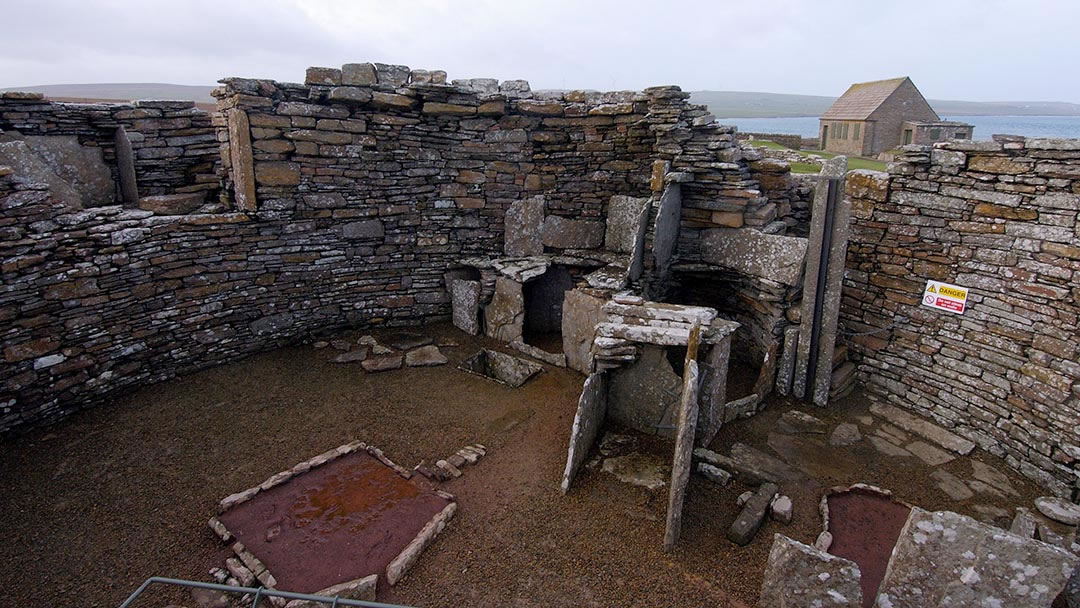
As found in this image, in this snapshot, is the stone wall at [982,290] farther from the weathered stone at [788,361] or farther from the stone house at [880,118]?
the stone house at [880,118]

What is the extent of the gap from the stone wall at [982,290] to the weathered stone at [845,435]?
1.00 m

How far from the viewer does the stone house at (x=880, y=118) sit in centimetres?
1738

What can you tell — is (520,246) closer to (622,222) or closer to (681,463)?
(622,222)

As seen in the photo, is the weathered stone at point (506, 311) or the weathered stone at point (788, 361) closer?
the weathered stone at point (788, 361)

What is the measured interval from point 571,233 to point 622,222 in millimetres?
909

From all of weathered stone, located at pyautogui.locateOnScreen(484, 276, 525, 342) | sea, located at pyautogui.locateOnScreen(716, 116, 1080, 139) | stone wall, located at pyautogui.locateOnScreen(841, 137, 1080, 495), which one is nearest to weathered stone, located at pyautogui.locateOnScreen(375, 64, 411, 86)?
weathered stone, located at pyautogui.locateOnScreen(484, 276, 525, 342)

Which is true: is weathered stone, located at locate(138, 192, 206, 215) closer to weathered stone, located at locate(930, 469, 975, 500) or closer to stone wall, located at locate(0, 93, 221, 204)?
stone wall, located at locate(0, 93, 221, 204)

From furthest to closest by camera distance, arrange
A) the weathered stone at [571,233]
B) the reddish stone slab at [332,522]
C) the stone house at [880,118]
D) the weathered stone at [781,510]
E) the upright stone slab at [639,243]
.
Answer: the stone house at [880,118] → the weathered stone at [571,233] → the upright stone slab at [639,243] → the weathered stone at [781,510] → the reddish stone slab at [332,522]

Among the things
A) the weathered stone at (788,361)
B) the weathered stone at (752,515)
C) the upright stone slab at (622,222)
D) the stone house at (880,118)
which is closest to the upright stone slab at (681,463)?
the weathered stone at (752,515)

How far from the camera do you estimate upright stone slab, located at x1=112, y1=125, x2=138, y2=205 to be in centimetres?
855

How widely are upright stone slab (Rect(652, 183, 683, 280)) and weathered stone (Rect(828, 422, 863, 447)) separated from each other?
3106mm

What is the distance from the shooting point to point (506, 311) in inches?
368

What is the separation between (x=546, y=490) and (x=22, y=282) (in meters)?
6.33

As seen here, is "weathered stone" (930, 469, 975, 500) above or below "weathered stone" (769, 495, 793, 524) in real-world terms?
below
